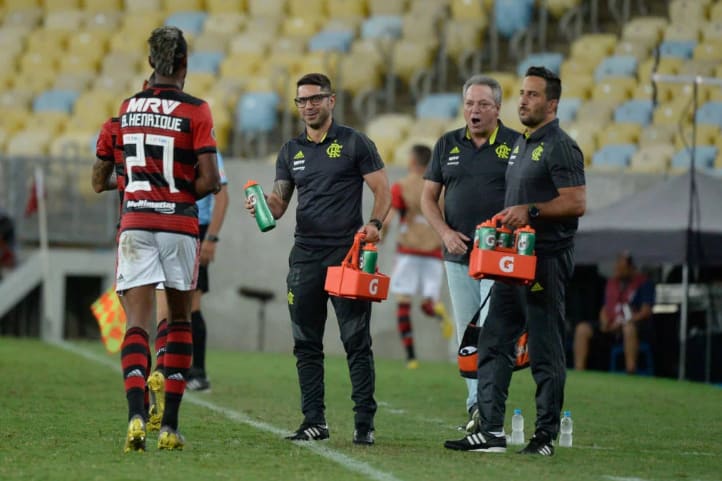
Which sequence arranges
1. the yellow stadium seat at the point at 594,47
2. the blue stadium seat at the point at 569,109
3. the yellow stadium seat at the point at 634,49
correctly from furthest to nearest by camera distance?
the yellow stadium seat at the point at 594,47 < the yellow stadium seat at the point at 634,49 < the blue stadium seat at the point at 569,109

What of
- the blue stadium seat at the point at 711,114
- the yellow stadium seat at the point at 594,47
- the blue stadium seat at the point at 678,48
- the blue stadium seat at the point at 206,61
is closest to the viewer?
the blue stadium seat at the point at 711,114

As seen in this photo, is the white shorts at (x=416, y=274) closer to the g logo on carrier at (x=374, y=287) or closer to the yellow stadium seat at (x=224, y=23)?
the g logo on carrier at (x=374, y=287)

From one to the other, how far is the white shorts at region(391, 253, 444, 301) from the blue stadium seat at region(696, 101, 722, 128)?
186 inches

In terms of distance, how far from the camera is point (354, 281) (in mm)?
7871

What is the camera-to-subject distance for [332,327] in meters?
19.1

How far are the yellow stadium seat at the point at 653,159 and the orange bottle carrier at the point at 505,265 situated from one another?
36.3 ft

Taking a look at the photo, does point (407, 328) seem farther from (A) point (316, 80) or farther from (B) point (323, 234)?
(A) point (316, 80)

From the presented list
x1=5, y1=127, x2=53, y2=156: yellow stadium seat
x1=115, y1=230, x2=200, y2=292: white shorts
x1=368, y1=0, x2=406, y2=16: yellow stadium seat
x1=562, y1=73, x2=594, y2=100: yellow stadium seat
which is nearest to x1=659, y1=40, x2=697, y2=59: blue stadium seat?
x1=562, y1=73, x2=594, y2=100: yellow stadium seat

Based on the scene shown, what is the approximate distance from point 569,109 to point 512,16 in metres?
2.71

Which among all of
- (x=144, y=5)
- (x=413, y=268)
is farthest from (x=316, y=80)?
(x=144, y=5)

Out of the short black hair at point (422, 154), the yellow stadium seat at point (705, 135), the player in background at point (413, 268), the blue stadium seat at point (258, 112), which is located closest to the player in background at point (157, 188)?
the short black hair at point (422, 154)

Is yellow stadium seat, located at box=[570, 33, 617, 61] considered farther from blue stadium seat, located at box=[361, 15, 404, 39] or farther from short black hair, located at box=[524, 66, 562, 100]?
short black hair, located at box=[524, 66, 562, 100]

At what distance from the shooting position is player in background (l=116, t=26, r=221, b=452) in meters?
7.18

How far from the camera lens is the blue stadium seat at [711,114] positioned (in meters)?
19.0
